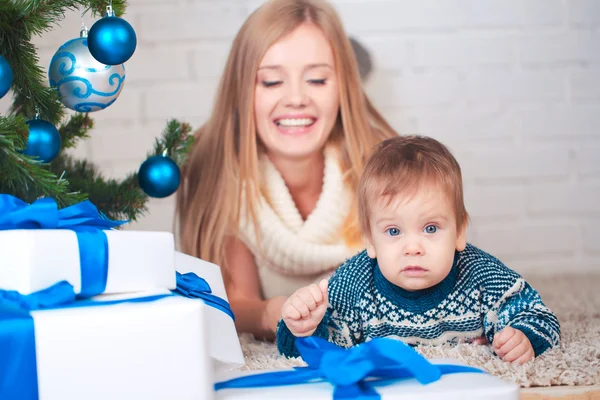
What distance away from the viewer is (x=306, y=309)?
118 cm

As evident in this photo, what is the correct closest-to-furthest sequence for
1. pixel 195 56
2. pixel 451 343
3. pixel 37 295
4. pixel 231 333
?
pixel 37 295 < pixel 231 333 < pixel 451 343 < pixel 195 56

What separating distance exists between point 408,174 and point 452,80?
888mm

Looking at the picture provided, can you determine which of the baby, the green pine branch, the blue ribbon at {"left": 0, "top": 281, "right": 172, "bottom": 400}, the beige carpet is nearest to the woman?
the beige carpet

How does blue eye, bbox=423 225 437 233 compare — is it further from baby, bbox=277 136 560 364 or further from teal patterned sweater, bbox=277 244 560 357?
teal patterned sweater, bbox=277 244 560 357

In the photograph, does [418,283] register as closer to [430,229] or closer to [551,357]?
[430,229]

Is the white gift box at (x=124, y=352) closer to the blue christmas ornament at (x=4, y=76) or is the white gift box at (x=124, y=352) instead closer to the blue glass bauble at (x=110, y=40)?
the blue christmas ornament at (x=4, y=76)

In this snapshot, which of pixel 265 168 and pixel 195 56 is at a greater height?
pixel 195 56

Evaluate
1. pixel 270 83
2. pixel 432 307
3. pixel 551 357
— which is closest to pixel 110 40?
pixel 270 83

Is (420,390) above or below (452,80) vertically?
below

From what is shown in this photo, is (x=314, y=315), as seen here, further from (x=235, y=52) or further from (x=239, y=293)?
(x=235, y=52)

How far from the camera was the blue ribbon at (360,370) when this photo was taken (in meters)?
0.76

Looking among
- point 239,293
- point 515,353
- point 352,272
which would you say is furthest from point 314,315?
point 239,293

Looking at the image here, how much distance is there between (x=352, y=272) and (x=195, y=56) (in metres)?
0.93

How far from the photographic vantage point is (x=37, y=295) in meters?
0.76
